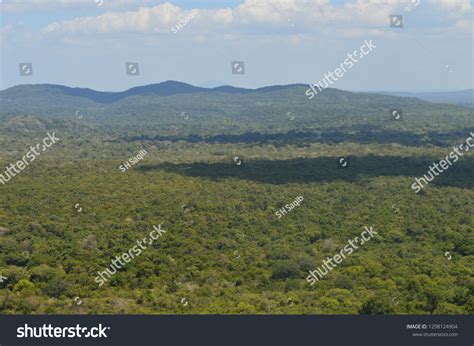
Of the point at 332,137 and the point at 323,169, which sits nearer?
the point at 323,169

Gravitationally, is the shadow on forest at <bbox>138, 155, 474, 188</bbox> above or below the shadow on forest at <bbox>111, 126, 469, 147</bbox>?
above

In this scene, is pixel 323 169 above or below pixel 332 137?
above

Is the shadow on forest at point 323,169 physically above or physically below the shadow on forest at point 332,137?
above

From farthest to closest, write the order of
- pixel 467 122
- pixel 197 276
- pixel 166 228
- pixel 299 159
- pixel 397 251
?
1. pixel 467 122
2. pixel 299 159
3. pixel 166 228
4. pixel 397 251
5. pixel 197 276

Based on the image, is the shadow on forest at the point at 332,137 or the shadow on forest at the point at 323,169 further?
the shadow on forest at the point at 332,137

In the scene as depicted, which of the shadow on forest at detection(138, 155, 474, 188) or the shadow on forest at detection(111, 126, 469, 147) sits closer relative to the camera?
the shadow on forest at detection(138, 155, 474, 188)
